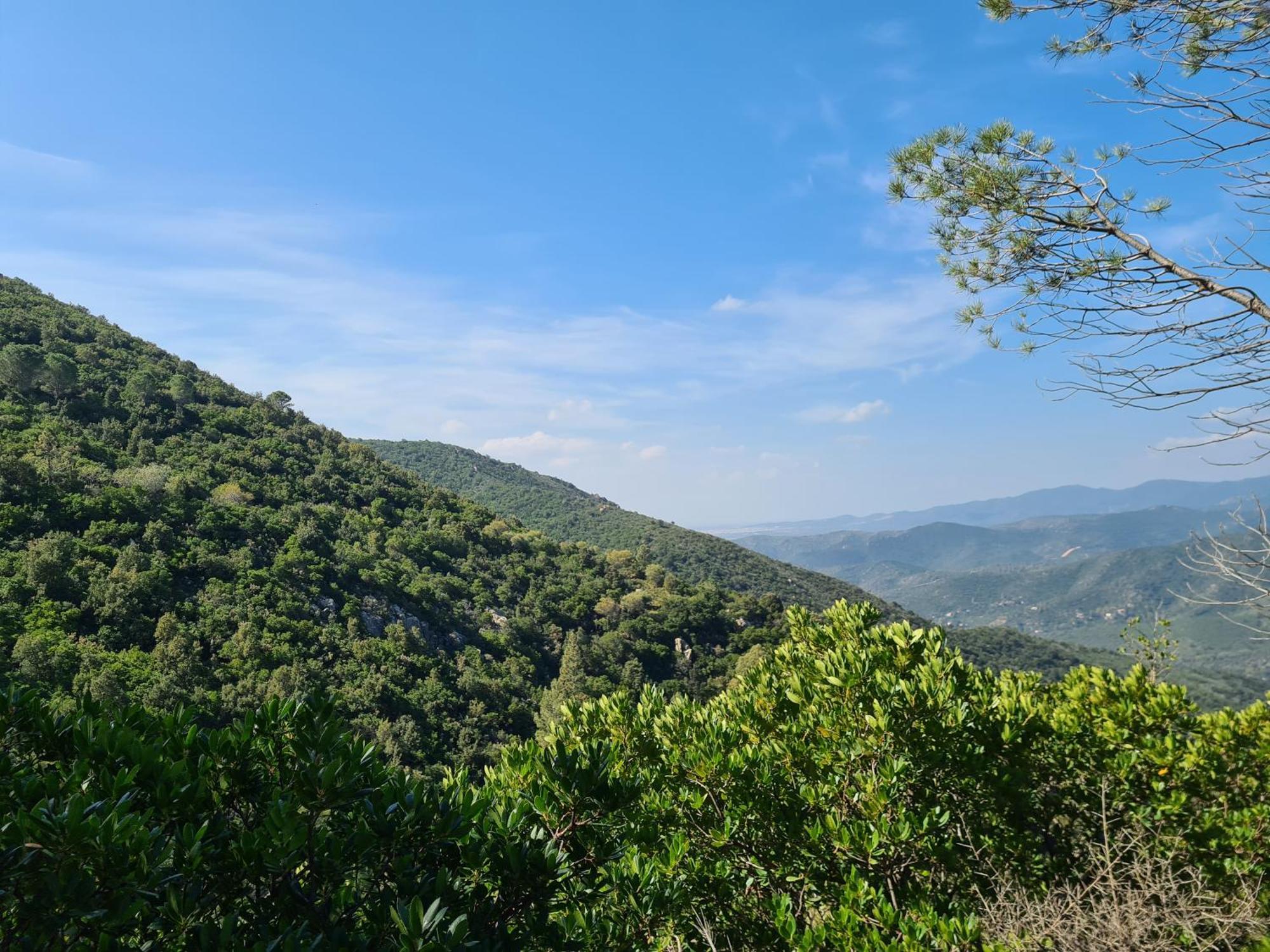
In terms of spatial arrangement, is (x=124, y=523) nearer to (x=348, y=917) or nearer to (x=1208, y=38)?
(x=348, y=917)

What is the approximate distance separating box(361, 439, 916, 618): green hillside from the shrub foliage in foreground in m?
60.8

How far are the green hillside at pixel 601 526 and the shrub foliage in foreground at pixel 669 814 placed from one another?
200 ft

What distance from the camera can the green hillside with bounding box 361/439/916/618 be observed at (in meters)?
74.9

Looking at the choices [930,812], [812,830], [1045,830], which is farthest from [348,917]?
[1045,830]

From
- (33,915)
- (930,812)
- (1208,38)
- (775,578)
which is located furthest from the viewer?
(775,578)

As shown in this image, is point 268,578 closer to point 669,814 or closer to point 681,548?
point 669,814

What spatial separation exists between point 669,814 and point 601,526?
3226 inches

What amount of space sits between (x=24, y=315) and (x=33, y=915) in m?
54.0

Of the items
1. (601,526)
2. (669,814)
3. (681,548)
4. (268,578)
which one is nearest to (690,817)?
(669,814)

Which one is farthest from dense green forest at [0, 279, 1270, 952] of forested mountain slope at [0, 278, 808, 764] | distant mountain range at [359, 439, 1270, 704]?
distant mountain range at [359, 439, 1270, 704]

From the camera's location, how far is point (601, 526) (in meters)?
86.1

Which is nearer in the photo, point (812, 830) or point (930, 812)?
point (812, 830)

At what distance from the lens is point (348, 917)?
2.22 metres

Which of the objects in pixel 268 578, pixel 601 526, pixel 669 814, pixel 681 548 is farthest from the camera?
pixel 601 526
